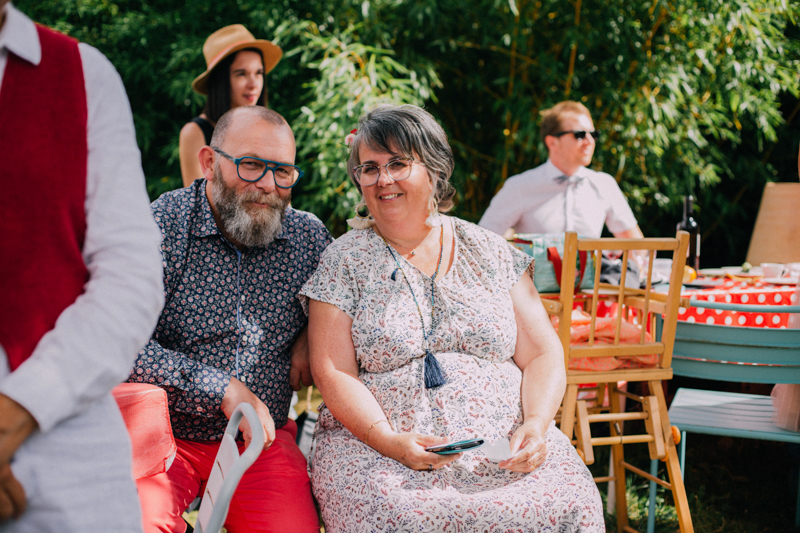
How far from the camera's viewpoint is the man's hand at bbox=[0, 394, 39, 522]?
0.73 m

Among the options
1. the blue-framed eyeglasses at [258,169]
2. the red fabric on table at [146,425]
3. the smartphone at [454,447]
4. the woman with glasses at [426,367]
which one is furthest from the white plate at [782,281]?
the red fabric on table at [146,425]

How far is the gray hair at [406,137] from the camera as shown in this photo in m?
2.00

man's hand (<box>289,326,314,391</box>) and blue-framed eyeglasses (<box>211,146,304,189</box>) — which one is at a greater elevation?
blue-framed eyeglasses (<box>211,146,304,189</box>)

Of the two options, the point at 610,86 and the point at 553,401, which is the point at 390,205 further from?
the point at 610,86

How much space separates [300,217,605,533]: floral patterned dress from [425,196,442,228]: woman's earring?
0.09 metres

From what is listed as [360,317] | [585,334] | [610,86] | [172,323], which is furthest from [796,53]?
[172,323]

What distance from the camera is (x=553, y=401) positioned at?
1901 mm

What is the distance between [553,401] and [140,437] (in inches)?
46.0

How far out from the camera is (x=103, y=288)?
798 millimetres

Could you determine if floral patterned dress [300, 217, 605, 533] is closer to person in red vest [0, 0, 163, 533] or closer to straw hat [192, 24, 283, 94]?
person in red vest [0, 0, 163, 533]

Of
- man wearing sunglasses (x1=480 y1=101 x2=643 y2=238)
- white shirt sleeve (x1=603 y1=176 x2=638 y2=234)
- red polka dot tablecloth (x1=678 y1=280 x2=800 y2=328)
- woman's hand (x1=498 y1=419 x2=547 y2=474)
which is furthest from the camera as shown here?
white shirt sleeve (x1=603 y1=176 x2=638 y2=234)

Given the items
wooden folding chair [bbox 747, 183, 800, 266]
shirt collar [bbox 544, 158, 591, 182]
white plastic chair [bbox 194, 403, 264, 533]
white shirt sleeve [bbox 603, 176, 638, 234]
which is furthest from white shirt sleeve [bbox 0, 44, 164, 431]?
wooden folding chair [bbox 747, 183, 800, 266]

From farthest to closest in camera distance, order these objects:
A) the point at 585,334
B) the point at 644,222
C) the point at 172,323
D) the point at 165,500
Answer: the point at 644,222, the point at 585,334, the point at 172,323, the point at 165,500

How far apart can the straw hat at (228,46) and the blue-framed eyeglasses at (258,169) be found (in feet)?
4.54
